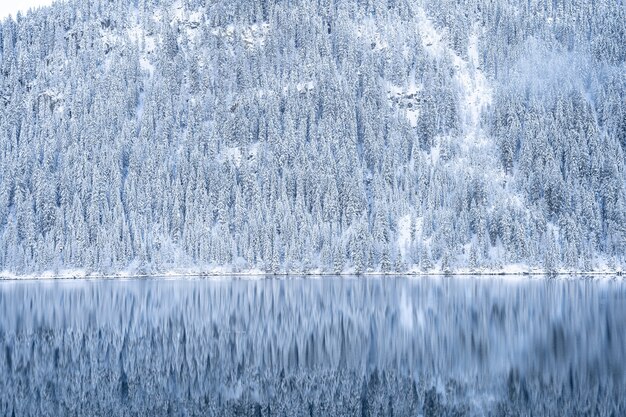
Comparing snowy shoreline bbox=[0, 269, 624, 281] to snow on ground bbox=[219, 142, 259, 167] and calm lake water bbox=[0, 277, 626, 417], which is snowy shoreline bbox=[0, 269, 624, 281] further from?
calm lake water bbox=[0, 277, 626, 417]

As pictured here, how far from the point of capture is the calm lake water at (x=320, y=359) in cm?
3256

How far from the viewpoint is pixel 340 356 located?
45.6 metres

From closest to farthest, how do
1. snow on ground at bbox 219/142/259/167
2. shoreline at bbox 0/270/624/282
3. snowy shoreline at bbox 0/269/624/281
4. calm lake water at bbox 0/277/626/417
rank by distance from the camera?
calm lake water at bbox 0/277/626/417
shoreline at bbox 0/270/624/282
snowy shoreline at bbox 0/269/624/281
snow on ground at bbox 219/142/259/167

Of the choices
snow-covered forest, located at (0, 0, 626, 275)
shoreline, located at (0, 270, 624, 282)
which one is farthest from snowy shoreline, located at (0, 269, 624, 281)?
snow-covered forest, located at (0, 0, 626, 275)

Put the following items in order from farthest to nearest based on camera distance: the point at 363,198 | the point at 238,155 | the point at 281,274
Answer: the point at 238,155, the point at 363,198, the point at 281,274

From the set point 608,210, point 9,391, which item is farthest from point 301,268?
point 9,391

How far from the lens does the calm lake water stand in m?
32.6

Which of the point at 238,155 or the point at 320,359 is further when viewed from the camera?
the point at 238,155

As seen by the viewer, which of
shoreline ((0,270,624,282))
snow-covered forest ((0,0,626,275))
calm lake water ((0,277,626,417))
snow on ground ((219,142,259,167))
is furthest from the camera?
snow on ground ((219,142,259,167))

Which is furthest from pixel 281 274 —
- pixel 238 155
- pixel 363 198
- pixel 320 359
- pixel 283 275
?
pixel 320 359

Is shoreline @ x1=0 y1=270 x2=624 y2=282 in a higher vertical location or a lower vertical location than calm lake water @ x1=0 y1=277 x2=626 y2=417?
lower

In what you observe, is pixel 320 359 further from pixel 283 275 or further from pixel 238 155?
pixel 238 155

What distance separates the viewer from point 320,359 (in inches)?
1763

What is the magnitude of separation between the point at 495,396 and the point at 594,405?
14.7 ft
